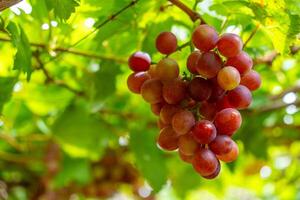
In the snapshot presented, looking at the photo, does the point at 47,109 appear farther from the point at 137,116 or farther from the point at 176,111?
the point at 176,111

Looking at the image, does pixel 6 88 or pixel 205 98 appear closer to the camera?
pixel 205 98

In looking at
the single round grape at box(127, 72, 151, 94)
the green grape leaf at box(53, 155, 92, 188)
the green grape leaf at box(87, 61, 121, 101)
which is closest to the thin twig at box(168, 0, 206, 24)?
the single round grape at box(127, 72, 151, 94)

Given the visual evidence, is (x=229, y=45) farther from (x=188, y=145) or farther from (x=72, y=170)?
(x=72, y=170)

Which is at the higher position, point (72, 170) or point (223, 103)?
point (223, 103)

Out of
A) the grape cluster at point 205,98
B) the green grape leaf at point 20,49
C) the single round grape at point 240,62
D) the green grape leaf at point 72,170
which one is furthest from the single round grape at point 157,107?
the green grape leaf at point 72,170

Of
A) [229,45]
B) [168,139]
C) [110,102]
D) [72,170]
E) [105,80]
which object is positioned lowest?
[72,170]

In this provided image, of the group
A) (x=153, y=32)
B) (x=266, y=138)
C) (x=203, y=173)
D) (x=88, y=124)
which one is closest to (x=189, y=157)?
(x=203, y=173)

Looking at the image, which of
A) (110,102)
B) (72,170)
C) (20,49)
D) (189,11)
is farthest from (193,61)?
(72,170)

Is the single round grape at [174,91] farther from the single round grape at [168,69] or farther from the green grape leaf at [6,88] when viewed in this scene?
the green grape leaf at [6,88]
